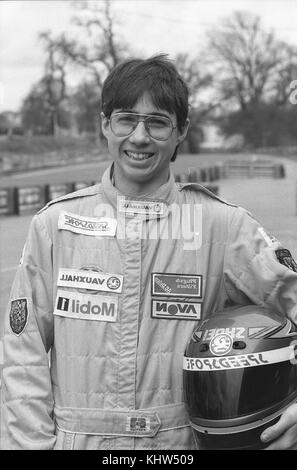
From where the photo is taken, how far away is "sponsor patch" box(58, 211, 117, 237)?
2.40 meters

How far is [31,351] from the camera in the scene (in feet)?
Result: 7.76

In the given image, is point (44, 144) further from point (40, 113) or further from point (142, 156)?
point (142, 156)

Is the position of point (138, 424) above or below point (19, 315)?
below

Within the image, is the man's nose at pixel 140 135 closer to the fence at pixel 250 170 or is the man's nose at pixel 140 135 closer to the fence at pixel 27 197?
the fence at pixel 27 197

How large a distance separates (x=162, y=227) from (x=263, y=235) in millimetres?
345

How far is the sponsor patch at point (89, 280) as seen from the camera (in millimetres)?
2361

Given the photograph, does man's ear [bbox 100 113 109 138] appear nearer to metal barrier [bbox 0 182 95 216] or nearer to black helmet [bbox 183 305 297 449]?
black helmet [bbox 183 305 297 449]

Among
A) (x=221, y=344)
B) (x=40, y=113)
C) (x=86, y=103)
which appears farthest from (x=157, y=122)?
(x=40, y=113)

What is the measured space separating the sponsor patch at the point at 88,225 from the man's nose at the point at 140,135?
0.26 meters

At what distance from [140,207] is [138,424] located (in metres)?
0.67

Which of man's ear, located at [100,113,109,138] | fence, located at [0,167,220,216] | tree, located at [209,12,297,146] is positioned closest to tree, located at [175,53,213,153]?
tree, located at [209,12,297,146]

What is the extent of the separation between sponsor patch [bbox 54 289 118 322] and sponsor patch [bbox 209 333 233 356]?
1.07 feet

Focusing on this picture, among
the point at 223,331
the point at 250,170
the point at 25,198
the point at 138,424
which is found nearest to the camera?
the point at 138,424

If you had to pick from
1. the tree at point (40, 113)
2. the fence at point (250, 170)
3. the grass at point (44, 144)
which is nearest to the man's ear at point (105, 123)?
the fence at point (250, 170)
